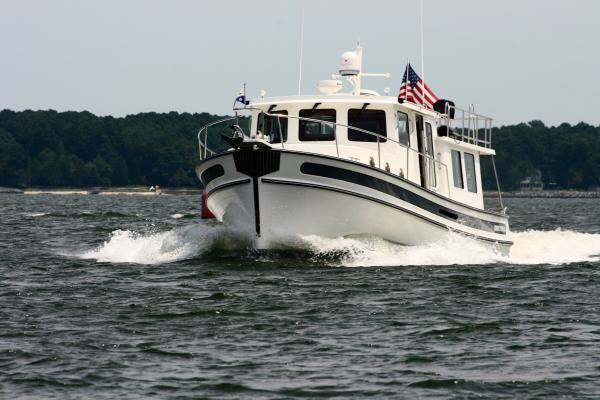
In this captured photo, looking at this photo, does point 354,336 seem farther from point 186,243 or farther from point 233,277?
point 186,243

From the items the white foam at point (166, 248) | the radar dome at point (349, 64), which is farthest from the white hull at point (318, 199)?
the radar dome at point (349, 64)

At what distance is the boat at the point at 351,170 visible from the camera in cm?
2072

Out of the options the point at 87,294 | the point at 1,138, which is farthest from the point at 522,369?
the point at 1,138

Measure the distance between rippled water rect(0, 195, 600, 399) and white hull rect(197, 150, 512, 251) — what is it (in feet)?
1.22

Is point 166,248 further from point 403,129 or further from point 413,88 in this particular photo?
point 413,88

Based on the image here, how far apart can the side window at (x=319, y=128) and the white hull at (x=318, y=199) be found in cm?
211

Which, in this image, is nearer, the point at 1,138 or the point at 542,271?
the point at 542,271

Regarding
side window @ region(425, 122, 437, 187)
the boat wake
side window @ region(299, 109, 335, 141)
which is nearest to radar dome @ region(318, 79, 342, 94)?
side window @ region(299, 109, 335, 141)

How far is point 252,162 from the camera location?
20.8 m

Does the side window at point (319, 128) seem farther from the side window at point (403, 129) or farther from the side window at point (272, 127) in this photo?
the side window at point (403, 129)

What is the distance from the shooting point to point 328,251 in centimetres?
2144

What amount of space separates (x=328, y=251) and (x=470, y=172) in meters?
5.49

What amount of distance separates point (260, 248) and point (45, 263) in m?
4.59

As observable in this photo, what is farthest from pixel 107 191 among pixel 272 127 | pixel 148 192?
pixel 272 127
